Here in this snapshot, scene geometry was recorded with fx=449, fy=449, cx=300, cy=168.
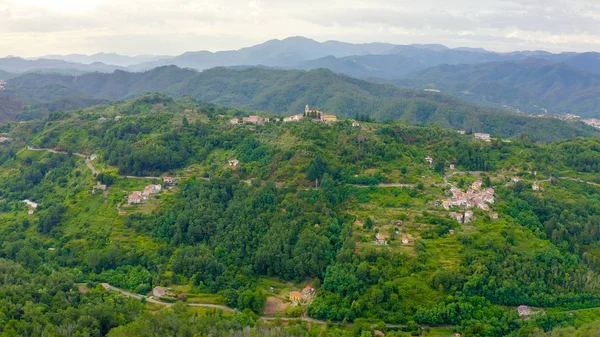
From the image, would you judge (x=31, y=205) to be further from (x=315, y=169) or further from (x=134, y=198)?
(x=315, y=169)

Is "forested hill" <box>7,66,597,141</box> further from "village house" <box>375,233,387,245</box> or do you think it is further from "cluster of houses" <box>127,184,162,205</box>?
"village house" <box>375,233,387,245</box>

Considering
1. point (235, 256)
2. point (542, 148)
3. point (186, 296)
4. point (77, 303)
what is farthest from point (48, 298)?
point (542, 148)

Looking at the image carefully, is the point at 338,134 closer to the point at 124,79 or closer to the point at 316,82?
the point at 316,82

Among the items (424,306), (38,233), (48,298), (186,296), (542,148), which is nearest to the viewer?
(48,298)

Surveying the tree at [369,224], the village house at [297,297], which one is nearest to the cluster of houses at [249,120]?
the tree at [369,224]

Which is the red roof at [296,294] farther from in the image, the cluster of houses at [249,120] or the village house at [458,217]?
the cluster of houses at [249,120]

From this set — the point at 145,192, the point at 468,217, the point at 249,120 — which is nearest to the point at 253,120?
the point at 249,120
